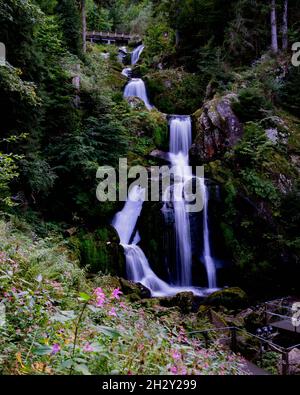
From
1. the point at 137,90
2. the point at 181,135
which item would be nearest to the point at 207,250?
the point at 181,135

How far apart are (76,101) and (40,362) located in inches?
435

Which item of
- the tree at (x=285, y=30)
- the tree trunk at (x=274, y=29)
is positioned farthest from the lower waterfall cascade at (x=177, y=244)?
the tree at (x=285, y=30)

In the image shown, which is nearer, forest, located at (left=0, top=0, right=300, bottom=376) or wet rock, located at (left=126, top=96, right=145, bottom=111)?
forest, located at (left=0, top=0, right=300, bottom=376)

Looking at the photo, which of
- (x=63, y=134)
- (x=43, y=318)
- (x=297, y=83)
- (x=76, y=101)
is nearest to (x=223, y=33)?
(x=297, y=83)

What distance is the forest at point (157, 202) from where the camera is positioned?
3846 mm

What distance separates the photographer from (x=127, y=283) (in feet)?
30.6

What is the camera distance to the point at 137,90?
1966 cm

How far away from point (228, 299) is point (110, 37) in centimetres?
3213

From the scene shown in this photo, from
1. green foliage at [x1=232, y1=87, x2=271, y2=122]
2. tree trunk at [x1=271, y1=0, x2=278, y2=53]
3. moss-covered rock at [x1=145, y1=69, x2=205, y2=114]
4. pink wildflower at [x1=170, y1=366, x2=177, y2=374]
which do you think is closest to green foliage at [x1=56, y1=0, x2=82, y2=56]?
moss-covered rock at [x1=145, y1=69, x2=205, y2=114]

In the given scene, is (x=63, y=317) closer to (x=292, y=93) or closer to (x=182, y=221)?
(x=182, y=221)

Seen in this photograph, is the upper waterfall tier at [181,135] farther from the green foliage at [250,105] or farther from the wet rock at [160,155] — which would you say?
the green foliage at [250,105]

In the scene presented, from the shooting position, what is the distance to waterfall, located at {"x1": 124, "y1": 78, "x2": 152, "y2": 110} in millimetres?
19422

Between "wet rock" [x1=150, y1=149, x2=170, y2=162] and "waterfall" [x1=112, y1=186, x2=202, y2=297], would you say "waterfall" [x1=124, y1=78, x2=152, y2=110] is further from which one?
"waterfall" [x1=112, y1=186, x2=202, y2=297]

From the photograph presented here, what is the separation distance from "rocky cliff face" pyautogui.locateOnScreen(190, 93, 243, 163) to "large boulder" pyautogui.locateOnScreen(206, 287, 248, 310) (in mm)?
6557
